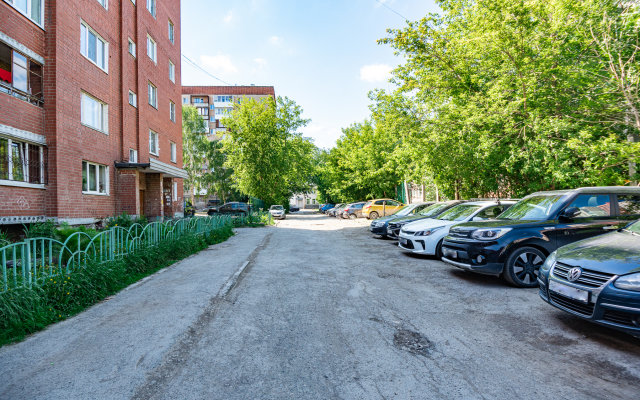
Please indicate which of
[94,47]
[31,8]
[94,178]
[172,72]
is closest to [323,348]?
[94,178]

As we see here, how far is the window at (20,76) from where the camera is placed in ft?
30.3

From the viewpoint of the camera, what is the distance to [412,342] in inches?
142

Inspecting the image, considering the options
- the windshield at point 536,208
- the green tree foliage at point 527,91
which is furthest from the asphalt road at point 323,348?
Result: the green tree foliage at point 527,91

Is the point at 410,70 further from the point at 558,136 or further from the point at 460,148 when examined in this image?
the point at 558,136

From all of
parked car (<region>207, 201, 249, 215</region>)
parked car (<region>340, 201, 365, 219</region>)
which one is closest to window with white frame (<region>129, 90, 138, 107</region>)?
parked car (<region>207, 201, 249, 215</region>)

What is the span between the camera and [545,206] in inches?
253

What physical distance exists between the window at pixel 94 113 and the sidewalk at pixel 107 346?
9521 millimetres

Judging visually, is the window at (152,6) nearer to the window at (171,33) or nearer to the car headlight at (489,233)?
the window at (171,33)

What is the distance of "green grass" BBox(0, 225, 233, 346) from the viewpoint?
150 inches

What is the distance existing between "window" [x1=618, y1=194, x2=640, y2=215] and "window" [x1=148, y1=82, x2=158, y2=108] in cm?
1962

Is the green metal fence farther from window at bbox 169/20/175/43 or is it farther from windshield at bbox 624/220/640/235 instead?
window at bbox 169/20/175/43

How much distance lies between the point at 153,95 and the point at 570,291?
798 inches

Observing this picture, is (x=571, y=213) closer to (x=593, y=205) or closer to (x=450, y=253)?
(x=593, y=205)

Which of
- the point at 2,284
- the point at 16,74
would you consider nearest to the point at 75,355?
the point at 2,284
